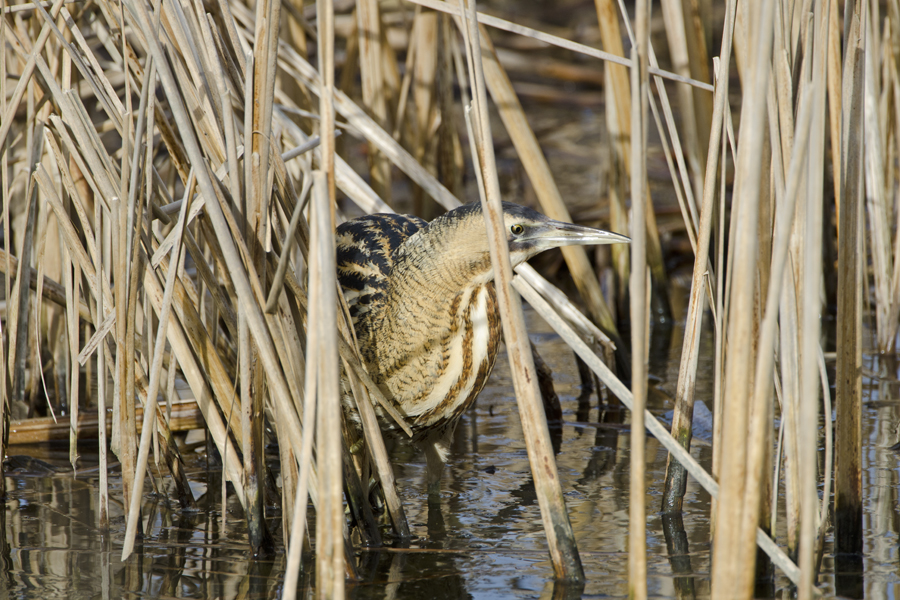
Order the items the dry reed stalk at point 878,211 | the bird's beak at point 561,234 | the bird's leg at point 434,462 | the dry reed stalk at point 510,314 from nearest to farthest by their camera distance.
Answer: the dry reed stalk at point 510,314 < the bird's beak at point 561,234 < the bird's leg at point 434,462 < the dry reed stalk at point 878,211

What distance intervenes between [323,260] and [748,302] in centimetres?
64

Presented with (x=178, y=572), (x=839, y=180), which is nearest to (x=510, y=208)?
(x=839, y=180)

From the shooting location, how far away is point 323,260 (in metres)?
1.51

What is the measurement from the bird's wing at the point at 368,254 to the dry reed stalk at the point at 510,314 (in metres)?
0.85

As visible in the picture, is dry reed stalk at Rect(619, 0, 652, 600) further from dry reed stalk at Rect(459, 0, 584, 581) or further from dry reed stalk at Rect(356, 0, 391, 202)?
dry reed stalk at Rect(356, 0, 391, 202)

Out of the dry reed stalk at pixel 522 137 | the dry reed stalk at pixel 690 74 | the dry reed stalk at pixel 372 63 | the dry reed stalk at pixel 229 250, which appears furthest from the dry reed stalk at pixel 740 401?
the dry reed stalk at pixel 372 63

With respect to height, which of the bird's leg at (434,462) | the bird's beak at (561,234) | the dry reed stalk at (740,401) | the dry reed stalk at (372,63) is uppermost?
the dry reed stalk at (372,63)

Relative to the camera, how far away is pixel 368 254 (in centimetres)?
278

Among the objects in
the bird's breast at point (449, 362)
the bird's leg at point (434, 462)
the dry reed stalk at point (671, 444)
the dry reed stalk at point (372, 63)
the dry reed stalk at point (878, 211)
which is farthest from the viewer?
the dry reed stalk at point (372, 63)

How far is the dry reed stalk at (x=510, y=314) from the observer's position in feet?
5.67

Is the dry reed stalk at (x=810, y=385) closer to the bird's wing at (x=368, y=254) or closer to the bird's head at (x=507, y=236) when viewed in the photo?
the bird's head at (x=507, y=236)

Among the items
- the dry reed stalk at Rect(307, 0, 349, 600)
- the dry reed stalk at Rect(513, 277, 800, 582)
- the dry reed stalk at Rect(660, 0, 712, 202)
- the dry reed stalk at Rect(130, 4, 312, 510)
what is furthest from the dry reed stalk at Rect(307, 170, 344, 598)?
the dry reed stalk at Rect(660, 0, 712, 202)

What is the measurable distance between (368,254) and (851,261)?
1.36 metres

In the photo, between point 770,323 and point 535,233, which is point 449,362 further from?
point 770,323
